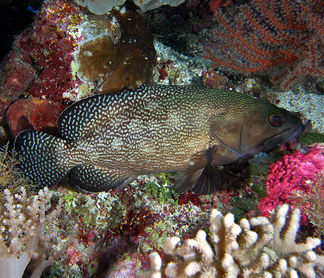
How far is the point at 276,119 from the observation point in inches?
109

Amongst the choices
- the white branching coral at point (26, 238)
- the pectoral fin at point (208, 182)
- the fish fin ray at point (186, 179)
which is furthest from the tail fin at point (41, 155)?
the pectoral fin at point (208, 182)

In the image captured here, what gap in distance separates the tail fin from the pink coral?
3.25 metres

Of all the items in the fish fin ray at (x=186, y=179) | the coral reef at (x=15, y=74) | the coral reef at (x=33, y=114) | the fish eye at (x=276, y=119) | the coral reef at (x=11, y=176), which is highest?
the coral reef at (x=15, y=74)

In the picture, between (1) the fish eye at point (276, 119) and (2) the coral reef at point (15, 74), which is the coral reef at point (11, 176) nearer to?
(2) the coral reef at point (15, 74)

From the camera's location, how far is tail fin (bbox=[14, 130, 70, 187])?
3174 mm

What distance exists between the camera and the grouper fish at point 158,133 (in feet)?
9.76

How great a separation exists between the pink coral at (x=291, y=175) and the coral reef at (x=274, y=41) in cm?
160

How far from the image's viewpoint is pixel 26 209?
2990 mm

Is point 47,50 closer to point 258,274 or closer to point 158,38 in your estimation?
point 158,38

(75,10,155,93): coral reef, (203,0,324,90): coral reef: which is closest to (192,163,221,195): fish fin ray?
(75,10,155,93): coral reef

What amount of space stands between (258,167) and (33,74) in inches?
163

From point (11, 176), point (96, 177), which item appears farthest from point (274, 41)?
point (11, 176)

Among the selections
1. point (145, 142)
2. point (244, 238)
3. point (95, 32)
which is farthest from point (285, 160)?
point (95, 32)

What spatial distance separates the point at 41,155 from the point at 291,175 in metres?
3.96
